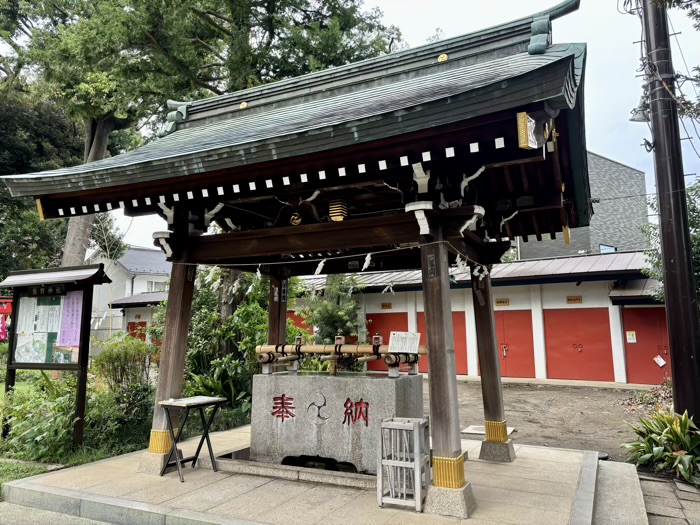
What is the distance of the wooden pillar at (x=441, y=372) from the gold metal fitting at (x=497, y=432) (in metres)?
1.94

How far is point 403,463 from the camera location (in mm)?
4359

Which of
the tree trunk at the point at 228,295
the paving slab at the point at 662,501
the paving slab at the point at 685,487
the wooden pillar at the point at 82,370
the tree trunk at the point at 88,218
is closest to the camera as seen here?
the paving slab at the point at 662,501

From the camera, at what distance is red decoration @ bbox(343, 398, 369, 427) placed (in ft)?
17.1

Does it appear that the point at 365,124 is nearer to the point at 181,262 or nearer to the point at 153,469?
the point at 181,262

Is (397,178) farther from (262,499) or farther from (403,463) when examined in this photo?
(262,499)

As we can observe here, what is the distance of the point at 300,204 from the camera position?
541 cm

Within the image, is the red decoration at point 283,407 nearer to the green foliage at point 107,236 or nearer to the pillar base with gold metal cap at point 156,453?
the pillar base with gold metal cap at point 156,453

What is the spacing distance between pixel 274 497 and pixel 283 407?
116 cm

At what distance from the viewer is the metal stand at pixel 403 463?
169 inches

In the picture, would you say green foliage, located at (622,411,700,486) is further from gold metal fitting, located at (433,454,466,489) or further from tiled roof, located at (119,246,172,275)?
tiled roof, located at (119,246,172,275)

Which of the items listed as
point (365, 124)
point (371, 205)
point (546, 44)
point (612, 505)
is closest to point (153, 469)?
point (371, 205)

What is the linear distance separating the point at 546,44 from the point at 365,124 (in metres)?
2.62

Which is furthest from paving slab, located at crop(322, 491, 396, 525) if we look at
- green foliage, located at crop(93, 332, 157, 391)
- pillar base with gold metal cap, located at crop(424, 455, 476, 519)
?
green foliage, located at crop(93, 332, 157, 391)

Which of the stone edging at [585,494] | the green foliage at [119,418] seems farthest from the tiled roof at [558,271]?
the green foliage at [119,418]
